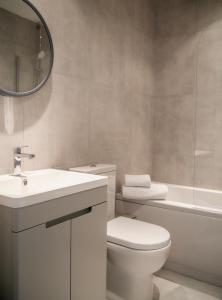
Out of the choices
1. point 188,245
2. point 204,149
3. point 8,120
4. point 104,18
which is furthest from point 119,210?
point 104,18

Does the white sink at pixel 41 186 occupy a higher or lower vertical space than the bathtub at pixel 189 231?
higher

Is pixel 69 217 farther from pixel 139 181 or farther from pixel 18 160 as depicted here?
pixel 139 181

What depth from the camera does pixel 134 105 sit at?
8.96 feet

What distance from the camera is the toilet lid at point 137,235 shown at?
160 cm

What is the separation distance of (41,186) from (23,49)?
859 mm

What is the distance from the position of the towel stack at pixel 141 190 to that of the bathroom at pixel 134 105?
62mm

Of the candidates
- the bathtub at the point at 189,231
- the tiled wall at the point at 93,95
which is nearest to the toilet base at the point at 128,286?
the bathtub at the point at 189,231

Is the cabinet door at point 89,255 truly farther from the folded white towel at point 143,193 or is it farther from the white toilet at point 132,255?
the folded white towel at point 143,193

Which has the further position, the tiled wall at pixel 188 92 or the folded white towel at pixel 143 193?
the tiled wall at pixel 188 92

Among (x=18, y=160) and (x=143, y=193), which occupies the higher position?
(x=18, y=160)

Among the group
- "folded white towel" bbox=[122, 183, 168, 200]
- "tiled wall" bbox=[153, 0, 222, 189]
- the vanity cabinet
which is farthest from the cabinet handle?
"tiled wall" bbox=[153, 0, 222, 189]

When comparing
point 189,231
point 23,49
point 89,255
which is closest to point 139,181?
point 189,231

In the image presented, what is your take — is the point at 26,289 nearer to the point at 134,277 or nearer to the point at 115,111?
the point at 134,277

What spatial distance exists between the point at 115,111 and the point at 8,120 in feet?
3.68
